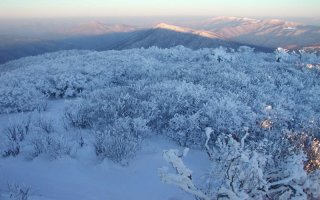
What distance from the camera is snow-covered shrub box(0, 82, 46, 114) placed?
9969 millimetres

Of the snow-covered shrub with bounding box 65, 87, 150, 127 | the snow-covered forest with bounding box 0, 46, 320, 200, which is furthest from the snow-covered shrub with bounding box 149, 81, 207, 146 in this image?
the snow-covered shrub with bounding box 65, 87, 150, 127

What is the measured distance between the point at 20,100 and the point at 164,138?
4.76 metres

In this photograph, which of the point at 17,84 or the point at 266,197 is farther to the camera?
the point at 17,84

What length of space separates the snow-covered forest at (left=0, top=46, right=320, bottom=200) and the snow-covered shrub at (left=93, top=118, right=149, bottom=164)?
2 centimetres

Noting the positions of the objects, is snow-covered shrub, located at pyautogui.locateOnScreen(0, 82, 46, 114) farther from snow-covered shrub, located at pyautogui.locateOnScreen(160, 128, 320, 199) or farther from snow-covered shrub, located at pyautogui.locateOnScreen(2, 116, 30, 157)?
snow-covered shrub, located at pyautogui.locateOnScreen(160, 128, 320, 199)

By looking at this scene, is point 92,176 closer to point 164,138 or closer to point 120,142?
point 120,142

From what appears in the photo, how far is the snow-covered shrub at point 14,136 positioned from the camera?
6.87 metres

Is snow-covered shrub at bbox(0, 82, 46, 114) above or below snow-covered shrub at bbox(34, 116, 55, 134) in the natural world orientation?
below

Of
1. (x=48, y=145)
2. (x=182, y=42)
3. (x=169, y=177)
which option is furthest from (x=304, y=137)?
(x=182, y=42)

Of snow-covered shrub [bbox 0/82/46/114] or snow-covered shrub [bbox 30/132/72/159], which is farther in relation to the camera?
snow-covered shrub [bbox 0/82/46/114]

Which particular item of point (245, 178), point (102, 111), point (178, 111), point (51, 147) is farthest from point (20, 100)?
point (245, 178)

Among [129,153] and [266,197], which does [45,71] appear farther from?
[266,197]

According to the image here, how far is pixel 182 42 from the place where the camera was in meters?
132

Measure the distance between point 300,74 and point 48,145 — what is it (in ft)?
36.9
